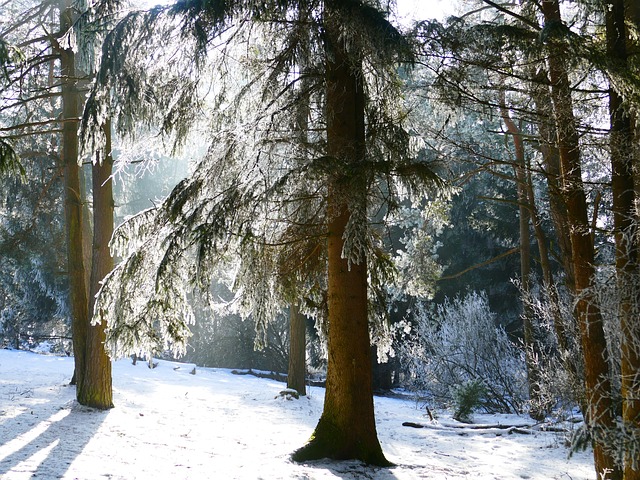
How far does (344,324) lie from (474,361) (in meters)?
7.54

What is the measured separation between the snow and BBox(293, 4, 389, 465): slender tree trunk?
1.02 ft

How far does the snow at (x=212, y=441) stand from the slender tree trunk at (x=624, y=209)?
2.43 m

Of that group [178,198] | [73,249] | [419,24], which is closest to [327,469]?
[178,198]

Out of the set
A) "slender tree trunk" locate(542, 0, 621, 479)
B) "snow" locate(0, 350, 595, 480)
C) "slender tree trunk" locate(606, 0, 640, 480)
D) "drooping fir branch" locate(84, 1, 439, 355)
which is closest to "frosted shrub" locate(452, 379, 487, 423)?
"snow" locate(0, 350, 595, 480)

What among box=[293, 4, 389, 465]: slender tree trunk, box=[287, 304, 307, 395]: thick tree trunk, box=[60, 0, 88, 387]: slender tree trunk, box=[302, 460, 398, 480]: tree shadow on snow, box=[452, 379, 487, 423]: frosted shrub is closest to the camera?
box=[302, 460, 398, 480]: tree shadow on snow

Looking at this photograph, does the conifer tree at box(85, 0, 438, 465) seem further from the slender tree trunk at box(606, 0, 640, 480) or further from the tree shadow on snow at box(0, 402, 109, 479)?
the slender tree trunk at box(606, 0, 640, 480)

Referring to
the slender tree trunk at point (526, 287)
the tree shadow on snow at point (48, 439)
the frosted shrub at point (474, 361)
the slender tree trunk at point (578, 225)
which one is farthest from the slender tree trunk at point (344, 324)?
the frosted shrub at point (474, 361)

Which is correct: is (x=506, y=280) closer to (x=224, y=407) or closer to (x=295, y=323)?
(x=295, y=323)

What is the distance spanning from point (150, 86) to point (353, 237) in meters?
2.98

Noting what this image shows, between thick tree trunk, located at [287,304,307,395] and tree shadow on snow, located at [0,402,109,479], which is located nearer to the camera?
tree shadow on snow, located at [0,402,109,479]

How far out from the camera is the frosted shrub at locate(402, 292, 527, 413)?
1198 cm

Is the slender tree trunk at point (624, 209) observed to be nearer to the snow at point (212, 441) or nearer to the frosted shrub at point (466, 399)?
the snow at point (212, 441)

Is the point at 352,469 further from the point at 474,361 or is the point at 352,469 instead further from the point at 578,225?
the point at 474,361

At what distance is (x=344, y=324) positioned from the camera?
244 inches
